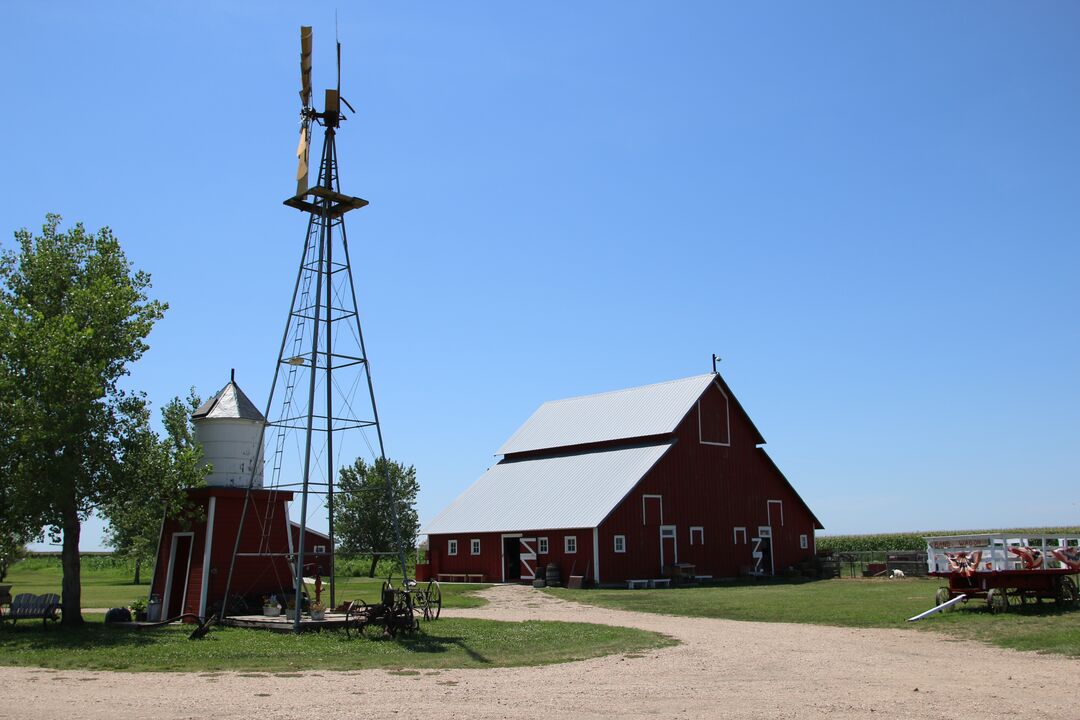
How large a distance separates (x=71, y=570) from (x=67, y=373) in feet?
17.0

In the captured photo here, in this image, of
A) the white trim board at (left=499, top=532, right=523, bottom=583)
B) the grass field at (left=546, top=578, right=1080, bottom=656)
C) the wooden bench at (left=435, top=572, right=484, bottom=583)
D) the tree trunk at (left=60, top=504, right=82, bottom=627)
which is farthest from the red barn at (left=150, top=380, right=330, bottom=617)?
the wooden bench at (left=435, top=572, right=484, bottom=583)

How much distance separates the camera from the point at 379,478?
225 feet

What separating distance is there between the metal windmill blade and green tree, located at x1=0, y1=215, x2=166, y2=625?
5.83 metres

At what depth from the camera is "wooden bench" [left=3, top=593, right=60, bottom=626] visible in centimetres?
2381

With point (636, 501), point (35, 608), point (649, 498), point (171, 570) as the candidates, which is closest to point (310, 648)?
point (171, 570)

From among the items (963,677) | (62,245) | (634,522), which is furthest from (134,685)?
(634,522)

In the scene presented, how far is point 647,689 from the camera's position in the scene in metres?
13.9

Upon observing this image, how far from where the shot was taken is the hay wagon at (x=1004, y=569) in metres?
23.6

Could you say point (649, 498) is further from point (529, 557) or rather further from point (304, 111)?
point (304, 111)

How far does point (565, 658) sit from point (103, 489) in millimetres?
13900

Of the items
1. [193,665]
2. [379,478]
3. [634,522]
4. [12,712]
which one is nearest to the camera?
[12,712]

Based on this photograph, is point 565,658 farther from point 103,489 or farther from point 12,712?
point 103,489

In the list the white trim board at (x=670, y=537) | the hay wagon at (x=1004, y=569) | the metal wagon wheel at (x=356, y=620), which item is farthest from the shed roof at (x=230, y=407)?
the white trim board at (x=670, y=537)

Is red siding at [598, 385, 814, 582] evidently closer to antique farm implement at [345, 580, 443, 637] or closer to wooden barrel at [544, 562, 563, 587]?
wooden barrel at [544, 562, 563, 587]
